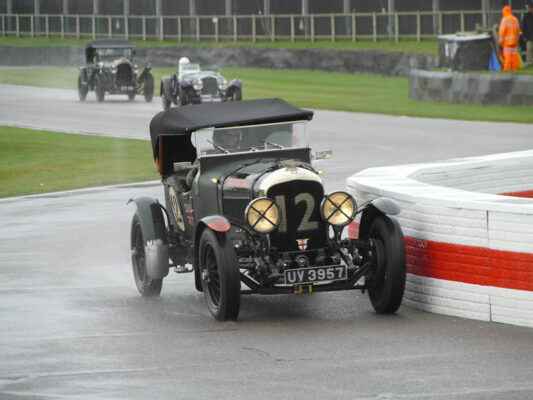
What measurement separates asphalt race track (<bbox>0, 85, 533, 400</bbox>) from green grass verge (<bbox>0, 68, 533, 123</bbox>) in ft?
59.5

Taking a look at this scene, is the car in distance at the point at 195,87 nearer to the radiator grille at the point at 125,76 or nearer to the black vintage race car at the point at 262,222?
the radiator grille at the point at 125,76

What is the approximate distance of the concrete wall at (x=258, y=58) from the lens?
1782 inches

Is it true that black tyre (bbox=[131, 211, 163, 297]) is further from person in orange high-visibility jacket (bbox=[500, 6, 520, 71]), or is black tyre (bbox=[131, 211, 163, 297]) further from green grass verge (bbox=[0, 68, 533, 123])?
person in orange high-visibility jacket (bbox=[500, 6, 520, 71])

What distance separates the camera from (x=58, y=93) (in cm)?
4209

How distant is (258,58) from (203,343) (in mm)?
44978

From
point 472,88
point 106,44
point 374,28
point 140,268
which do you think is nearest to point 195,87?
point 106,44

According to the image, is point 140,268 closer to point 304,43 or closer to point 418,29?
point 418,29

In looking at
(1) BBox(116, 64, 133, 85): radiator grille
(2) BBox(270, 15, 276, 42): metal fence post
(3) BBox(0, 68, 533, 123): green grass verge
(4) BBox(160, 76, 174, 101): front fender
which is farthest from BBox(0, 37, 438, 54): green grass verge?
(4) BBox(160, 76, 174, 101): front fender

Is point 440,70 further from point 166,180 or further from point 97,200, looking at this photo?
point 166,180

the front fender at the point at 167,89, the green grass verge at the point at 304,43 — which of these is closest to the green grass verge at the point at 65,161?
the front fender at the point at 167,89

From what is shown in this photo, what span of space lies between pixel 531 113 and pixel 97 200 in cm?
1505

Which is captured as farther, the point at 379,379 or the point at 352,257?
the point at 352,257

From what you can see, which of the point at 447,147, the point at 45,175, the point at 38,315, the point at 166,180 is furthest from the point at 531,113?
the point at 38,315

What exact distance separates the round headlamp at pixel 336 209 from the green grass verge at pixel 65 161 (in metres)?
10.1
